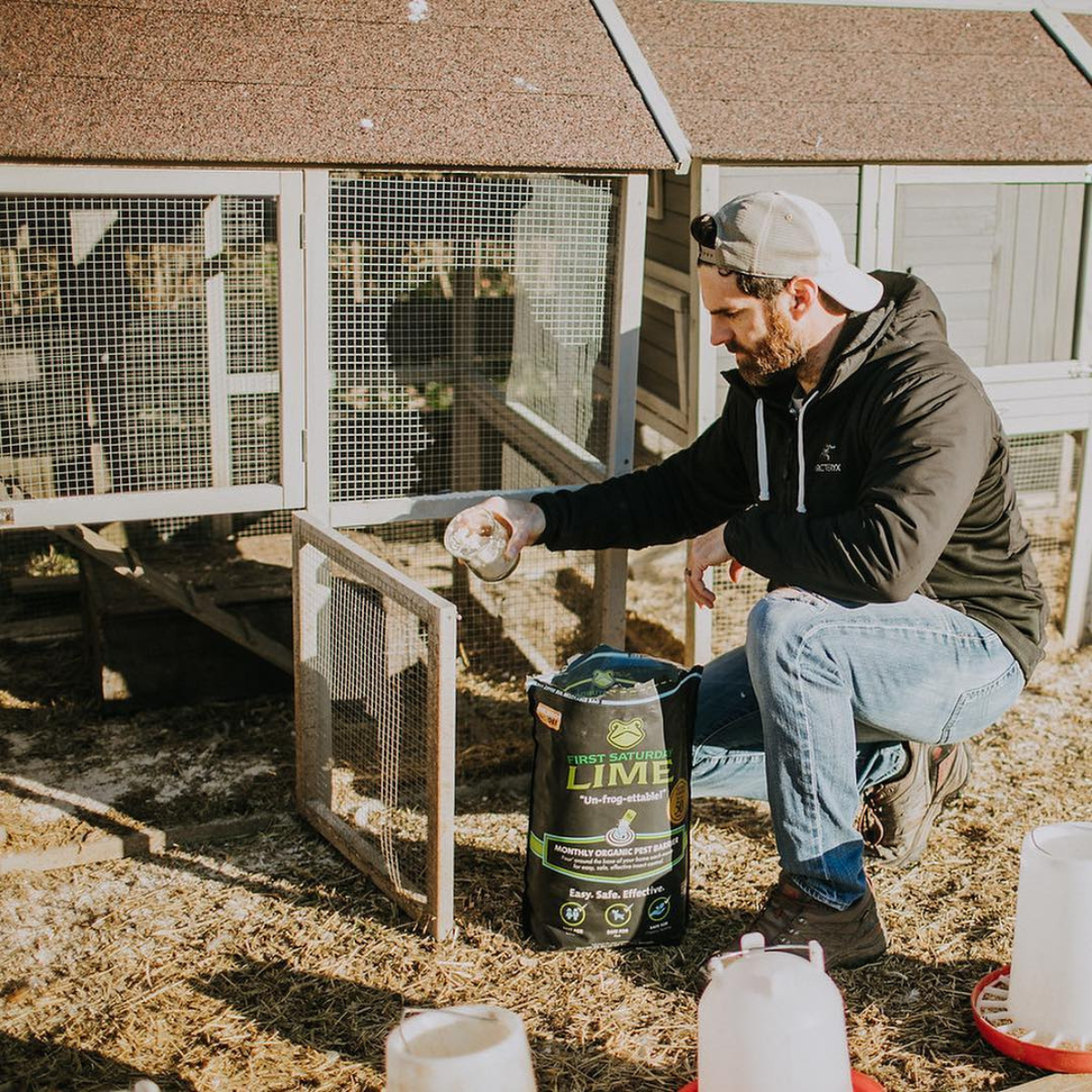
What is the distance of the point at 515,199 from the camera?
365 cm

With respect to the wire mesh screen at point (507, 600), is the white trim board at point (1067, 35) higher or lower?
higher

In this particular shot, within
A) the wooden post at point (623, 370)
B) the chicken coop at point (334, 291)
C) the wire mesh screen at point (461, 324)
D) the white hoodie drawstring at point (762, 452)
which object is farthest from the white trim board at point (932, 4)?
the white hoodie drawstring at point (762, 452)

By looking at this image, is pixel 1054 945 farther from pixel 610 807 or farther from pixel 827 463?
pixel 827 463

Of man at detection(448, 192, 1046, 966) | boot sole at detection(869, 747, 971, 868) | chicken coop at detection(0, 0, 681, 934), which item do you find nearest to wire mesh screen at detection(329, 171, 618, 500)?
chicken coop at detection(0, 0, 681, 934)

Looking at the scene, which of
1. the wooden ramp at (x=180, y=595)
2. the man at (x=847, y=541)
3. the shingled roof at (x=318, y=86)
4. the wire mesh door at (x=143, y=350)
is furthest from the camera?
the wooden ramp at (x=180, y=595)

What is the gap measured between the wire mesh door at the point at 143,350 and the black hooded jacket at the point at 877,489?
0.82m

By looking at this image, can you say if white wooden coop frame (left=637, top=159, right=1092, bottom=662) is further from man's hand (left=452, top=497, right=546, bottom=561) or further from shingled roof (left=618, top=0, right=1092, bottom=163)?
man's hand (left=452, top=497, right=546, bottom=561)

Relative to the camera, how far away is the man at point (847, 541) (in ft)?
9.35

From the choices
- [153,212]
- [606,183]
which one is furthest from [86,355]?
[606,183]

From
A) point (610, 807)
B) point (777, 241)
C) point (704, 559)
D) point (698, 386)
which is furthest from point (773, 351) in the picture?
point (698, 386)

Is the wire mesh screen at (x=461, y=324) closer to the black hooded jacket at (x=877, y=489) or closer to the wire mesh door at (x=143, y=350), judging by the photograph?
the wire mesh door at (x=143, y=350)

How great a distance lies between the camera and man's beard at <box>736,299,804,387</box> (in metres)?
3.00

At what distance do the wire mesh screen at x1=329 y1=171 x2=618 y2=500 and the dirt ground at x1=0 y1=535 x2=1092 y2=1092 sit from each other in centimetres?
92

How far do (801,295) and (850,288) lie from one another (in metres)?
0.12
